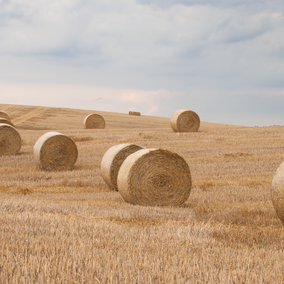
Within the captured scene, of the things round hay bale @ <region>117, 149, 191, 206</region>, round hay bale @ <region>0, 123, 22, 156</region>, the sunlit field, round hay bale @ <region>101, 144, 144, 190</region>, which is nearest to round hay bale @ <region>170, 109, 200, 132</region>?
round hay bale @ <region>0, 123, 22, 156</region>

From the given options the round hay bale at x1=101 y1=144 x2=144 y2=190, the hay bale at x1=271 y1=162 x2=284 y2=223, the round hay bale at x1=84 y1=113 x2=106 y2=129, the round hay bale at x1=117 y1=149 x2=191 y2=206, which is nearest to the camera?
the hay bale at x1=271 y1=162 x2=284 y2=223

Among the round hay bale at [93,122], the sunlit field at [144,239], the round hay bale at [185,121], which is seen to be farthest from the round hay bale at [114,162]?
the round hay bale at [93,122]

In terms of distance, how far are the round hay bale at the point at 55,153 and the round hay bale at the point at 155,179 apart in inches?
245

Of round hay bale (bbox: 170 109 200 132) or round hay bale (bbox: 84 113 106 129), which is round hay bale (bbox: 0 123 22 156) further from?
round hay bale (bbox: 84 113 106 129)

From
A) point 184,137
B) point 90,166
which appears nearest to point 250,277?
point 90,166

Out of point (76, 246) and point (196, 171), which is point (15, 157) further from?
point (76, 246)

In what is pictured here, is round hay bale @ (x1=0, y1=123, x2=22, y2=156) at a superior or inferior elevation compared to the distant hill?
inferior

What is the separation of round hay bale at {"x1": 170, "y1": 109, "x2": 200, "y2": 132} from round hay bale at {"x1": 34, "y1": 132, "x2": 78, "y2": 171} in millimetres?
11011

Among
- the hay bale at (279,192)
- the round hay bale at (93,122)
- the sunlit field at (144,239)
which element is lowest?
the sunlit field at (144,239)

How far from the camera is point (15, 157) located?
16.0 m

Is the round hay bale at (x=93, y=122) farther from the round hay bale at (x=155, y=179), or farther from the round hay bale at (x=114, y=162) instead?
the round hay bale at (x=155, y=179)

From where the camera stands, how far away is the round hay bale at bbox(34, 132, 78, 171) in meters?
14.2

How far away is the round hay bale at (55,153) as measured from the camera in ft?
46.7

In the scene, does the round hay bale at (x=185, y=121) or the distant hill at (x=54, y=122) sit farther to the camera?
the distant hill at (x=54, y=122)
